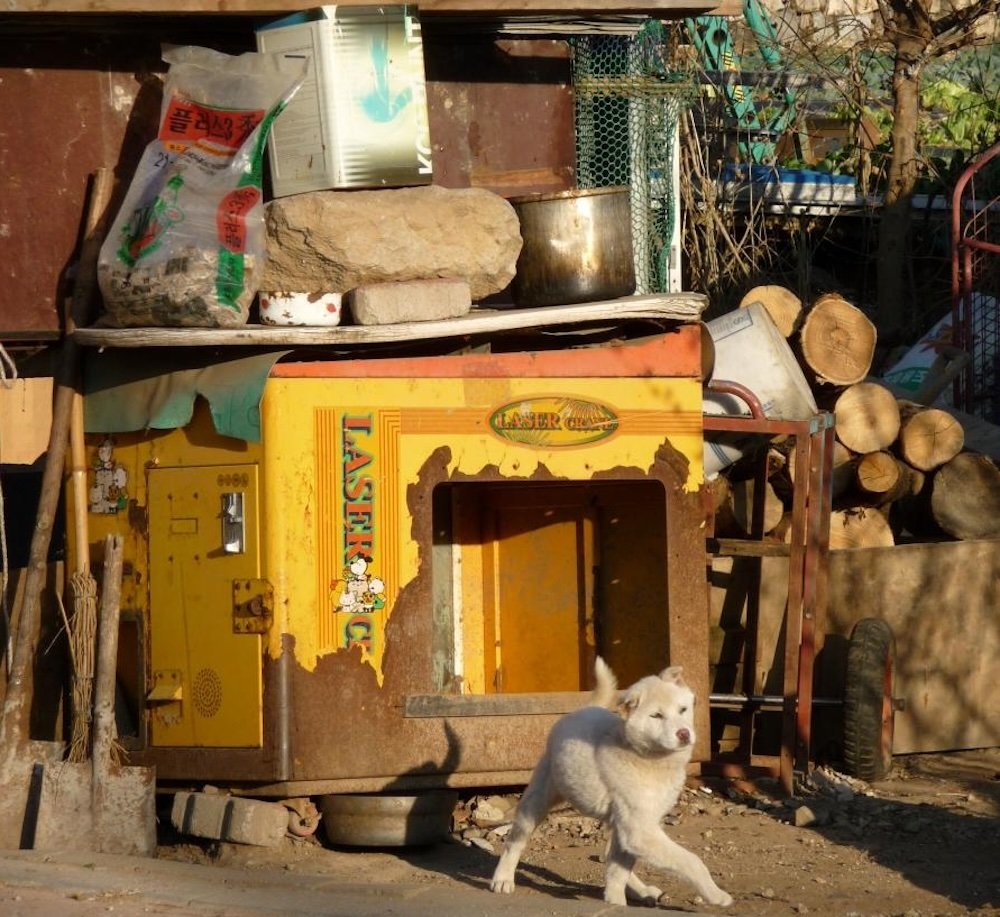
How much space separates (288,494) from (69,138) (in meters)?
2.25

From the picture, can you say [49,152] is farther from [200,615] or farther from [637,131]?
[637,131]

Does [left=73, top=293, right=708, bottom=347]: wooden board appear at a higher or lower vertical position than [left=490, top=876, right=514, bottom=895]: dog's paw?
higher

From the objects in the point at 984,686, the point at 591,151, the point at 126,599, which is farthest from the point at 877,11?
the point at 126,599

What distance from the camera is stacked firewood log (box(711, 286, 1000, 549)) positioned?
9.23 meters

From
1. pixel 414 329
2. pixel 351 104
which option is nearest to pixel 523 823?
pixel 414 329

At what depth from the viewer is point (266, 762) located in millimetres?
7359

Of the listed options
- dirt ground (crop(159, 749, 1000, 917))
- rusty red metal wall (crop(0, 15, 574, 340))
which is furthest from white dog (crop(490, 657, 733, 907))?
rusty red metal wall (crop(0, 15, 574, 340))

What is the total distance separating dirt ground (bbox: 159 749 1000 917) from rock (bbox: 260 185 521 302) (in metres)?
2.52

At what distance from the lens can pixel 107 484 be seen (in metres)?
7.82

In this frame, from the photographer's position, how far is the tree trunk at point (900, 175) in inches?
532

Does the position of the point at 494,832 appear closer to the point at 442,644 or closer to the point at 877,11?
the point at 442,644

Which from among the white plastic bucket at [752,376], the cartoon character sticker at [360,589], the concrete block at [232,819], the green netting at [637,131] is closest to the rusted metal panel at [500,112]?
the green netting at [637,131]

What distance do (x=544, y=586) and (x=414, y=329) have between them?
195 centimetres

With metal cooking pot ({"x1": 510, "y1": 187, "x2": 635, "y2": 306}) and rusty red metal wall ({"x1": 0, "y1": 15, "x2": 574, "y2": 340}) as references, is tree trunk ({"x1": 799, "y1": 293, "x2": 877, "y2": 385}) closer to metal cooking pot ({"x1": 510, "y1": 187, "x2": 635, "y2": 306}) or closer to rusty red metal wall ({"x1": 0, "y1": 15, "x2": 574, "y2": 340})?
metal cooking pot ({"x1": 510, "y1": 187, "x2": 635, "y2": 306})
